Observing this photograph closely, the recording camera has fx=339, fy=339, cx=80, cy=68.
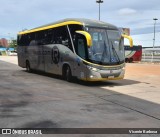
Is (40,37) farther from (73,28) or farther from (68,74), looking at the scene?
(73,28)

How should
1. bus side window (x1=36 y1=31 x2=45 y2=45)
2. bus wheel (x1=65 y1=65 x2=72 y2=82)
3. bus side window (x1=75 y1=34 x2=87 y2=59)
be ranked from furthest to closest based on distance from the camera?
bus side window (x1=36 y1=31 x2=45 y2=45)
bus wheel (x1=65 y1=65 x2=72 y2=82)
bus side window (x1=75 y1=34 x2=87 y2=59)

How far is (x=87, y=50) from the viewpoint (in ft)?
51.6

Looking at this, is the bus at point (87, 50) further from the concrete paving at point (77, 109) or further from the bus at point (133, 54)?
the bus at point (133, 54)

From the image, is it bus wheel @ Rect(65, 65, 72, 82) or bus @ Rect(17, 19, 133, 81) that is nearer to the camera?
bus @ Rect(17, 19, 133, 81)

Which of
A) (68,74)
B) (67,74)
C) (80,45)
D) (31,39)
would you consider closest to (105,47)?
(80,45)

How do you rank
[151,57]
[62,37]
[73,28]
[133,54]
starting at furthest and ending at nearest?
[133,54]
[151,57]
[62,37]
[73,28]

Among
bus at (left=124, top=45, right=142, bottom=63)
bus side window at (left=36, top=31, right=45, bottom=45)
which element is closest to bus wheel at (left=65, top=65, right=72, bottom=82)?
bus side window at (left=36, top=31, right=45, bottom=45)

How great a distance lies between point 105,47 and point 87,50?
992 mm

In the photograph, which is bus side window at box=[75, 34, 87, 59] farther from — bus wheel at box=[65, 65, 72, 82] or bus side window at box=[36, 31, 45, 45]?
bus side window at box=[36, 31, 45, 45]

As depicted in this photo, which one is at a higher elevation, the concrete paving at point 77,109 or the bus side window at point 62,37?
the bus side window at point 62,37

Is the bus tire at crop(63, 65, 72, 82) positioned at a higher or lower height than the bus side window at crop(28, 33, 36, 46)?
lower

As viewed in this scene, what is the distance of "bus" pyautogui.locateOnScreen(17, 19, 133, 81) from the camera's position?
15.8m

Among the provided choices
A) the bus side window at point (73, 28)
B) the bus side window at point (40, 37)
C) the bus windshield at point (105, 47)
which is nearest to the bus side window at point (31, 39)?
the bus side window at point (40, 37)

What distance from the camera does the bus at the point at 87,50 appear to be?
15836mm
